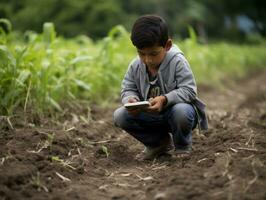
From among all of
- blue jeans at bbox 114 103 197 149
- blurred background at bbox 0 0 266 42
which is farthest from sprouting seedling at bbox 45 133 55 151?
blurred background at bbox 0 0 266 42

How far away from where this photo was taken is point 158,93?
137 inches

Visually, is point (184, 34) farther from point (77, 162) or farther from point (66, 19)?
point (77, 162)

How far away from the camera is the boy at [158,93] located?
327 cm

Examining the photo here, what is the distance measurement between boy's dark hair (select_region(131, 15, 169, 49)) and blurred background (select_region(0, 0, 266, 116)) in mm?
1300

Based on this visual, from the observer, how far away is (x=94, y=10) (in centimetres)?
2139

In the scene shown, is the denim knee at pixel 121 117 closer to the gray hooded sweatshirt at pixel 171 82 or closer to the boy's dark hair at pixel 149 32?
the gray hooded sweatshirt at pixel 171 82

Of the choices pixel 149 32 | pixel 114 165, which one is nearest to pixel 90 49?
pixel 114 165

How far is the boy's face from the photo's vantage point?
330cm

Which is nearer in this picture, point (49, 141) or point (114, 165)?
point (114, 165)

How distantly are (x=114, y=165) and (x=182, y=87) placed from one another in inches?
27.7

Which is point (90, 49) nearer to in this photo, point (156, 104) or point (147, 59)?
point (147, 59)

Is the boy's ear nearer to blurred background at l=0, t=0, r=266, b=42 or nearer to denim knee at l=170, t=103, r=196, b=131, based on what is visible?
denim knee at l=170, t=103, r=196, b=131

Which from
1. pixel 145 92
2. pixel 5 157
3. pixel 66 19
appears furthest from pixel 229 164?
pixel 66 19

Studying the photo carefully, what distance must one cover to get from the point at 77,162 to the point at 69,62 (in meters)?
1.88
